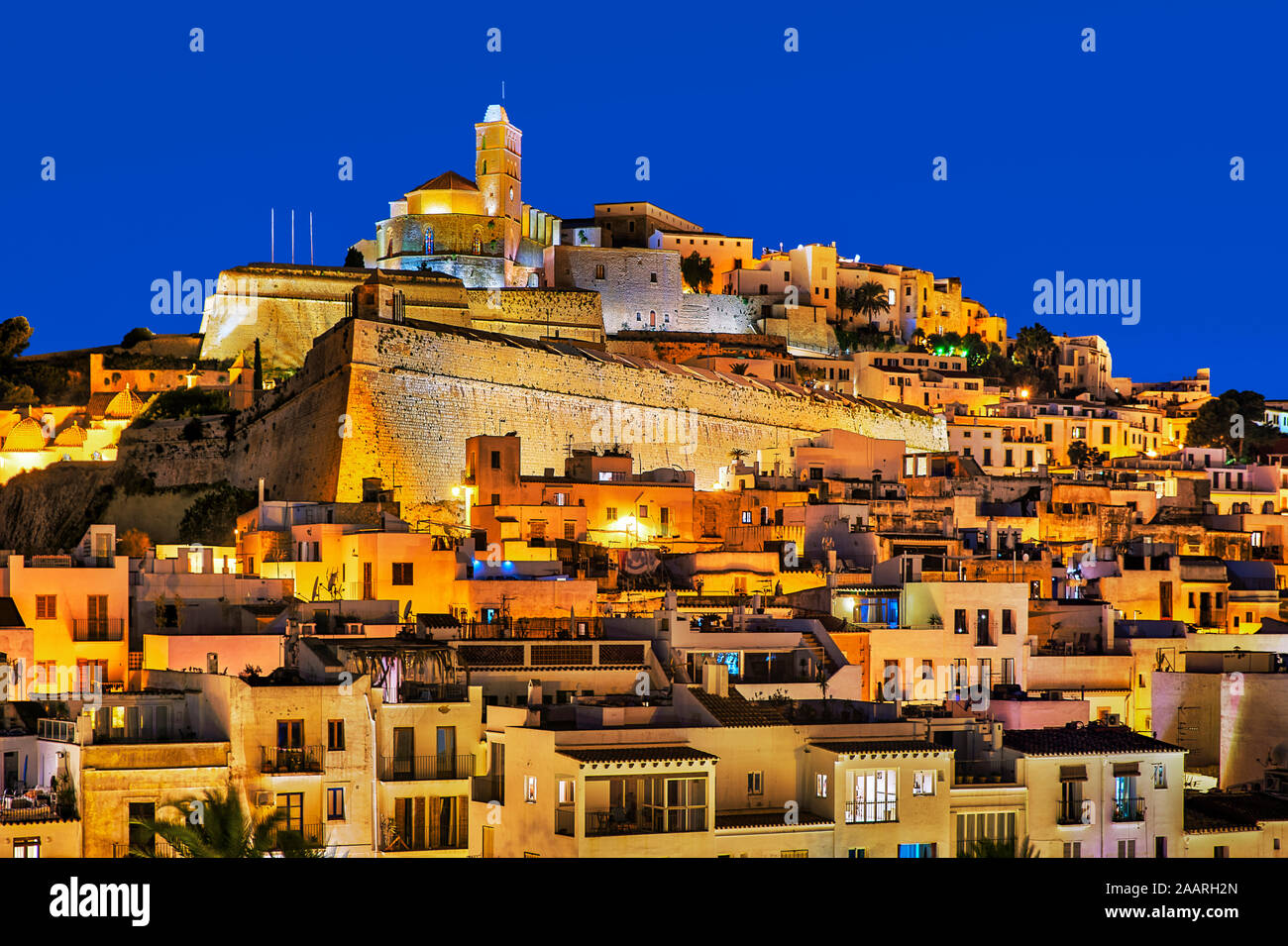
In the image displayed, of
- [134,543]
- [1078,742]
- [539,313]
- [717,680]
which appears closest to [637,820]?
[717,680]

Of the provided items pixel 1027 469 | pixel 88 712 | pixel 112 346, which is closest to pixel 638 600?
pixel 88 712

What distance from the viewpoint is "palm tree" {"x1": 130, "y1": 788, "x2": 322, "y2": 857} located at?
15344mm

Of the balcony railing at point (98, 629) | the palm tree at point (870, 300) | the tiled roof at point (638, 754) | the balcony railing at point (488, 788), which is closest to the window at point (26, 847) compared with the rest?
the balcony railing at point (488, 788)

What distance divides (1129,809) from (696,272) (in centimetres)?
5255

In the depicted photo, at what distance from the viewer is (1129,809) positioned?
18.8m

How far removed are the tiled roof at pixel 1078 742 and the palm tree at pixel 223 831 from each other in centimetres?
762

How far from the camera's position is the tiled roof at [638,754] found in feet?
51.4

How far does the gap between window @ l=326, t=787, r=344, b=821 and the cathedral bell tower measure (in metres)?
48.8

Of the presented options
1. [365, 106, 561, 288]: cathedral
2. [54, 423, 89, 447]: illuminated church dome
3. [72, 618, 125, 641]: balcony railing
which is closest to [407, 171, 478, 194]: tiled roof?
[365, 106, 561, 288]: cathedral

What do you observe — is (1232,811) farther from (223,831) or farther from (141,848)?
(141,848)

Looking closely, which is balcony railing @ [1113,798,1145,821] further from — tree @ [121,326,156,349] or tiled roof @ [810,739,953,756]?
tree @ [121,326,156,349]

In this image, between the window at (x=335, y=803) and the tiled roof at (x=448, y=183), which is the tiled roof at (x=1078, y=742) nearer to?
the window at (x=335, y=803)
